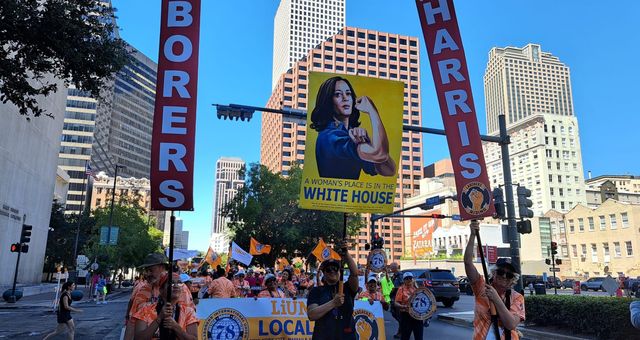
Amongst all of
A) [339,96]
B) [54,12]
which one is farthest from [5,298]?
[339,96]

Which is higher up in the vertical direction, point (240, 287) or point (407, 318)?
point (240, 287)

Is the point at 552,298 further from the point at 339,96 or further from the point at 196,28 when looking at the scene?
the point at 196,28

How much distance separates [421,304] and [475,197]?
4.56 meters

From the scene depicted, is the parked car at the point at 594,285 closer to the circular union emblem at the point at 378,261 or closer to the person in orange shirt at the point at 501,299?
the circular union emblem at the point at 378,261

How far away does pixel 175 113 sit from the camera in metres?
4.42

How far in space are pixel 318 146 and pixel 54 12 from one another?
29.2ft

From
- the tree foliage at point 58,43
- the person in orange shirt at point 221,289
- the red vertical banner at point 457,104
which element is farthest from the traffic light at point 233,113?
the red vertical banner at point 457,104

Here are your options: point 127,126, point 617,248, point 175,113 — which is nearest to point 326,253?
point 175,113

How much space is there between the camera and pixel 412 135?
464 feet

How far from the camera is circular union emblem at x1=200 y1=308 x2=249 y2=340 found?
7.14m

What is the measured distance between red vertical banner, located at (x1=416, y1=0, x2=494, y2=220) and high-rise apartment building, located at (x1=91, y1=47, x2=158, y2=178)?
483 feet

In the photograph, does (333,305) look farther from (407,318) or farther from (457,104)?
(407,318)

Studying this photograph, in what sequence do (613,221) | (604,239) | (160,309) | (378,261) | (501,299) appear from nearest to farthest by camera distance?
(160,309), (501,299), (378,261), (613,221), (604,239)

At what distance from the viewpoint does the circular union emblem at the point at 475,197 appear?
16.8 ft
